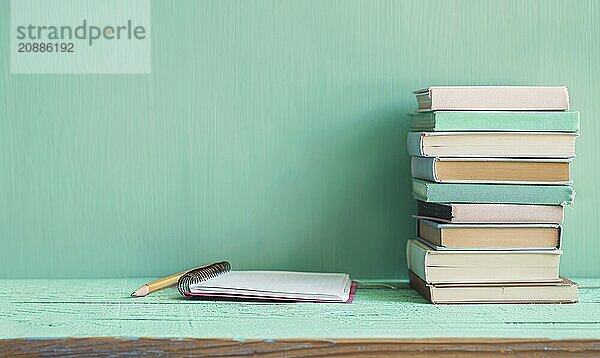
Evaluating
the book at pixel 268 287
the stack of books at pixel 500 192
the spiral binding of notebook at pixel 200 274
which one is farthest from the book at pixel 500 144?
the spiral binding of notebook at pixel 200 274

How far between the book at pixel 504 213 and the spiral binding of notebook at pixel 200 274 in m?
0.36

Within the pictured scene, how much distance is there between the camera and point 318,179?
4.75 feet

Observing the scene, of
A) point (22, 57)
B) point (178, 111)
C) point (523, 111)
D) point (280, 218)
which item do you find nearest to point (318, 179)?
point (280, 218)

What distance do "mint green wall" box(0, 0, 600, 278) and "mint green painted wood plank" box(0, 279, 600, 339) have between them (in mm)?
161

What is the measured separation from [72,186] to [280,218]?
1.11ft

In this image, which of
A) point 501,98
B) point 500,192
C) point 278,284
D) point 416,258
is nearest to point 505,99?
point 501,98

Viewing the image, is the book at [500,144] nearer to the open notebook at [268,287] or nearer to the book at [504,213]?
the book at [504,213]

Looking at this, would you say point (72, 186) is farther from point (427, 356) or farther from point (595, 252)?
point (595, 252)

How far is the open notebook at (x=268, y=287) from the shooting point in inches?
47.4

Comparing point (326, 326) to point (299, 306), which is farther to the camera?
point (299, 306)

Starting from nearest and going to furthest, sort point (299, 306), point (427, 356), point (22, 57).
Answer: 1. point (427, 356)
2. point (299, 306)
3. point (22, 57)

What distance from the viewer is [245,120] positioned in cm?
144

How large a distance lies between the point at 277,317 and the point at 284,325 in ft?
0.19

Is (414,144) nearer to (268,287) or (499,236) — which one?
(499,236)
